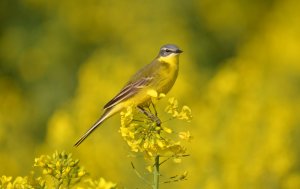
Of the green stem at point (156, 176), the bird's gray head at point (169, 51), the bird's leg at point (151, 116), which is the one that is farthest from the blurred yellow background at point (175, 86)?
the bird's gray head at point (169, 51)

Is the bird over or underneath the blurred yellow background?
underneath

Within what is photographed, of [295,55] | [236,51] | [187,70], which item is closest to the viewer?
[187,70]

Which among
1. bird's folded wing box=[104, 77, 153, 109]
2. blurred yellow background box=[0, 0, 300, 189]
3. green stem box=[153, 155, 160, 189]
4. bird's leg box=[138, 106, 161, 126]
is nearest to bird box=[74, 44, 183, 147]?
bird's folded wing box=[104, 77, 153, 109]

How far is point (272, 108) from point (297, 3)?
6968mm

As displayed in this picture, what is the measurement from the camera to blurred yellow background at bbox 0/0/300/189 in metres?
6.91

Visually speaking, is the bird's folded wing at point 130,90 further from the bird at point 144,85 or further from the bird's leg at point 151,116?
the bird's leg at point 151,116

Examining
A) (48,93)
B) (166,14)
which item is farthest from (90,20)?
(48,93)

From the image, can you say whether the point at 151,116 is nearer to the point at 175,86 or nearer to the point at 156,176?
the point at 156,176

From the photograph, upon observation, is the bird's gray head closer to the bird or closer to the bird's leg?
the bird

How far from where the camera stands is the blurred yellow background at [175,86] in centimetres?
691

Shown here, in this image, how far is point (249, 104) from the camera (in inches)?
290

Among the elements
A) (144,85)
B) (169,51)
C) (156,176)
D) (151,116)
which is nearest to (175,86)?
(169,51)

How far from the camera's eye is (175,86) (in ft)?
29.3

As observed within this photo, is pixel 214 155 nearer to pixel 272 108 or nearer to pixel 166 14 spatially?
pixel 272 108
